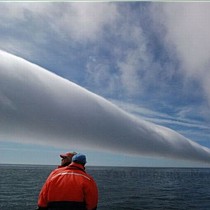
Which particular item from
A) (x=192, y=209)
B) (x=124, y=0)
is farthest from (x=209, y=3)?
(x=192, y=209)

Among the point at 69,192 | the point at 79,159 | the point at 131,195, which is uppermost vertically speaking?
the point at 131,195

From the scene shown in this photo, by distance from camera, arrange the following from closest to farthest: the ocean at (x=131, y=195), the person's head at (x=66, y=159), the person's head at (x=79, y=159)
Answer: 1. the person's head at (x=79, y=159)
2. the person's head at (x=66, y=159)
3. the ocean at (x=131, y=195)

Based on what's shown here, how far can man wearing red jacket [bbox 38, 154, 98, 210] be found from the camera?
105 inches

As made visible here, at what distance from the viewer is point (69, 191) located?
2.68m

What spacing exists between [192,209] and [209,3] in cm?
1988

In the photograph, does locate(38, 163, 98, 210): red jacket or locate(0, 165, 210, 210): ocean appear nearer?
locate(38, 163, 98, 210): red jacket

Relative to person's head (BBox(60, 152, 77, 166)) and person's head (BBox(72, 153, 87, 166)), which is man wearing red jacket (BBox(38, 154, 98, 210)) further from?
person's head (BBox(60, 152, 77, 166))

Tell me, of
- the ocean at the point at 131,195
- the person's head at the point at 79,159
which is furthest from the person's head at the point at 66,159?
the ocean at the point at 131,195

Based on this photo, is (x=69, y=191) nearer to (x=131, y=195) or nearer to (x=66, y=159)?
(x=66, y=159)

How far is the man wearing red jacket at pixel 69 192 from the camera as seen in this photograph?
105 inches

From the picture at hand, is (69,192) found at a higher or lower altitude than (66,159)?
lower

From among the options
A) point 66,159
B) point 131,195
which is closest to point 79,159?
point 66,159

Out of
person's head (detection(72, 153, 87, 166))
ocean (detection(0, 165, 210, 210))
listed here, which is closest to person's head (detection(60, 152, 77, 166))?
person's head (detection(72, 153, 87, 166))

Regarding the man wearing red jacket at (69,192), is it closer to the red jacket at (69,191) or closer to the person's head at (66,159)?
the red jacket at (69,191)
